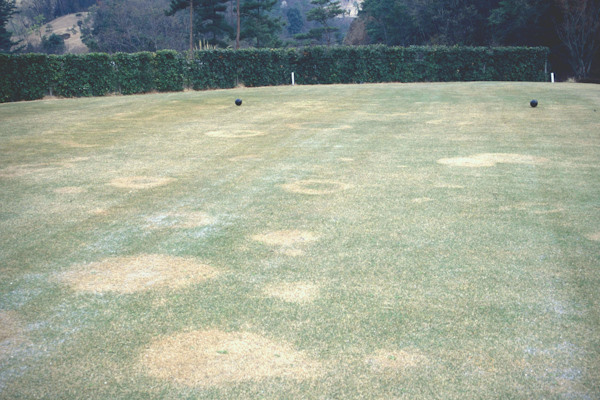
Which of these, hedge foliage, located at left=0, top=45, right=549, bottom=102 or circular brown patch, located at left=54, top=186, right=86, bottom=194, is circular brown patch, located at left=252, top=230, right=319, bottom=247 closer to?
circular brown patch, located at left=54, top=186, right=86, bottom=194

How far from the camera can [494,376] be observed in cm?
344

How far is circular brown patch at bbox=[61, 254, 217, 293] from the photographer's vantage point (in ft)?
16.3

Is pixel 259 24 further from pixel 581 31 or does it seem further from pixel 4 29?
pixel 581 31

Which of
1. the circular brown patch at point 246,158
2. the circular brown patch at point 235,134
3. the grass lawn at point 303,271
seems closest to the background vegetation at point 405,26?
the circular brown patch at point 235,134

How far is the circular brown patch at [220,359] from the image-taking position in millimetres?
3520

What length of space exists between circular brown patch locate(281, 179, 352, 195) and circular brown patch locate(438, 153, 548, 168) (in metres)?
2.85

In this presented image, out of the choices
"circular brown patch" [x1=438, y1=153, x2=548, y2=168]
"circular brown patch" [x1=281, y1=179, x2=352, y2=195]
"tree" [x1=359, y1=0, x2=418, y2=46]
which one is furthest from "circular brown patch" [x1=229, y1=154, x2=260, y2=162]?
"tree" [x1=359, y1=0, x2=418, y2=46]

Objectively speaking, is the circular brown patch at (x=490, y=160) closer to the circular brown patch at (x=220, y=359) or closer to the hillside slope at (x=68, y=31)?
the circular brown patch at (x=220, y=359)

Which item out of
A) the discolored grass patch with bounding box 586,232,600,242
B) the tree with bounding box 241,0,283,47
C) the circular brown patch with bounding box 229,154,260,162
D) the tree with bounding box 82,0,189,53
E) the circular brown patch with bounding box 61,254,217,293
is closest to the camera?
the circular brown patch with bounding box 61,254,217,293

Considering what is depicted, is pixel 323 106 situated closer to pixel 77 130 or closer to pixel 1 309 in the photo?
pixel 77 130

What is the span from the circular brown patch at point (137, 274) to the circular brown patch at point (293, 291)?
2.47 ft

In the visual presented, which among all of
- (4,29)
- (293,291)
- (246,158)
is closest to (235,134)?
(246,158)

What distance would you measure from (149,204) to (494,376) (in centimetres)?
584

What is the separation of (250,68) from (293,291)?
26.3m
